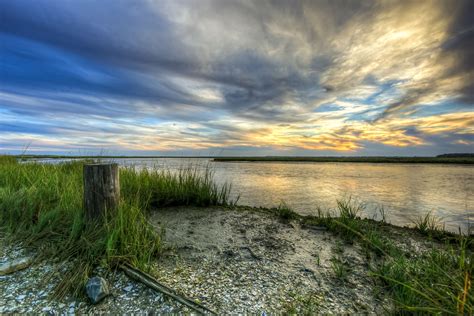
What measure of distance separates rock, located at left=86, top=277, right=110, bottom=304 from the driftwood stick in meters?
0.29

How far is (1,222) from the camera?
3875 millimetres

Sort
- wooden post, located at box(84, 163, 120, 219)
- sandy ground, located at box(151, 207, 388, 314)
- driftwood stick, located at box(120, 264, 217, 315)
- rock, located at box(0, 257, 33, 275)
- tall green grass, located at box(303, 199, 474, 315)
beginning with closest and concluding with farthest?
tall green grass, located at box(303, 199, 474, 315)
driftwood stick, located at box(120, 264, 217, 315)
sandy ground, located at box(151, 207, 388, 314)
rock, located at box(0, 257, 33, 275)
wooden post, located at box(84, 163, 120, 219)

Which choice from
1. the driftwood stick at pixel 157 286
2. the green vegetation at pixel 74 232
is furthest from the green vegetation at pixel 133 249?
the driftwood stick at pixel 157 286

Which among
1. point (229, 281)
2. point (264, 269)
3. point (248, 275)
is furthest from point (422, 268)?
point (229, 281)

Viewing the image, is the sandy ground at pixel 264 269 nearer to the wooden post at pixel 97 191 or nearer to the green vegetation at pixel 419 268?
the green vegetation at pixel 419 268

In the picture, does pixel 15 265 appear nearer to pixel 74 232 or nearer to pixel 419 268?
pixel 74 232

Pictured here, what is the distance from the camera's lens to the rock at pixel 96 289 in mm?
2396

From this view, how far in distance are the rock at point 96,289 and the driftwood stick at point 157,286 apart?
0.97 feet

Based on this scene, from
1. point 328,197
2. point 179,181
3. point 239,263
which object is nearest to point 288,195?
point 328,197

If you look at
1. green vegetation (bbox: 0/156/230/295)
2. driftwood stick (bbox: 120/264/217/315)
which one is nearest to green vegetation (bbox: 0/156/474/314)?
green vegetation (bbox: 0/156/230/295)

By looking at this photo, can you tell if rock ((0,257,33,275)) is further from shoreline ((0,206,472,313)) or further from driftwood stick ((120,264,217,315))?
driftwood stick ((120,264,217,315))

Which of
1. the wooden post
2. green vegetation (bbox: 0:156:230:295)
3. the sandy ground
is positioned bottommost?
the sandy ground

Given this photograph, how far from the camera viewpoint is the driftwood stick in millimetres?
2352

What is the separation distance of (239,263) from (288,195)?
8.03 m
